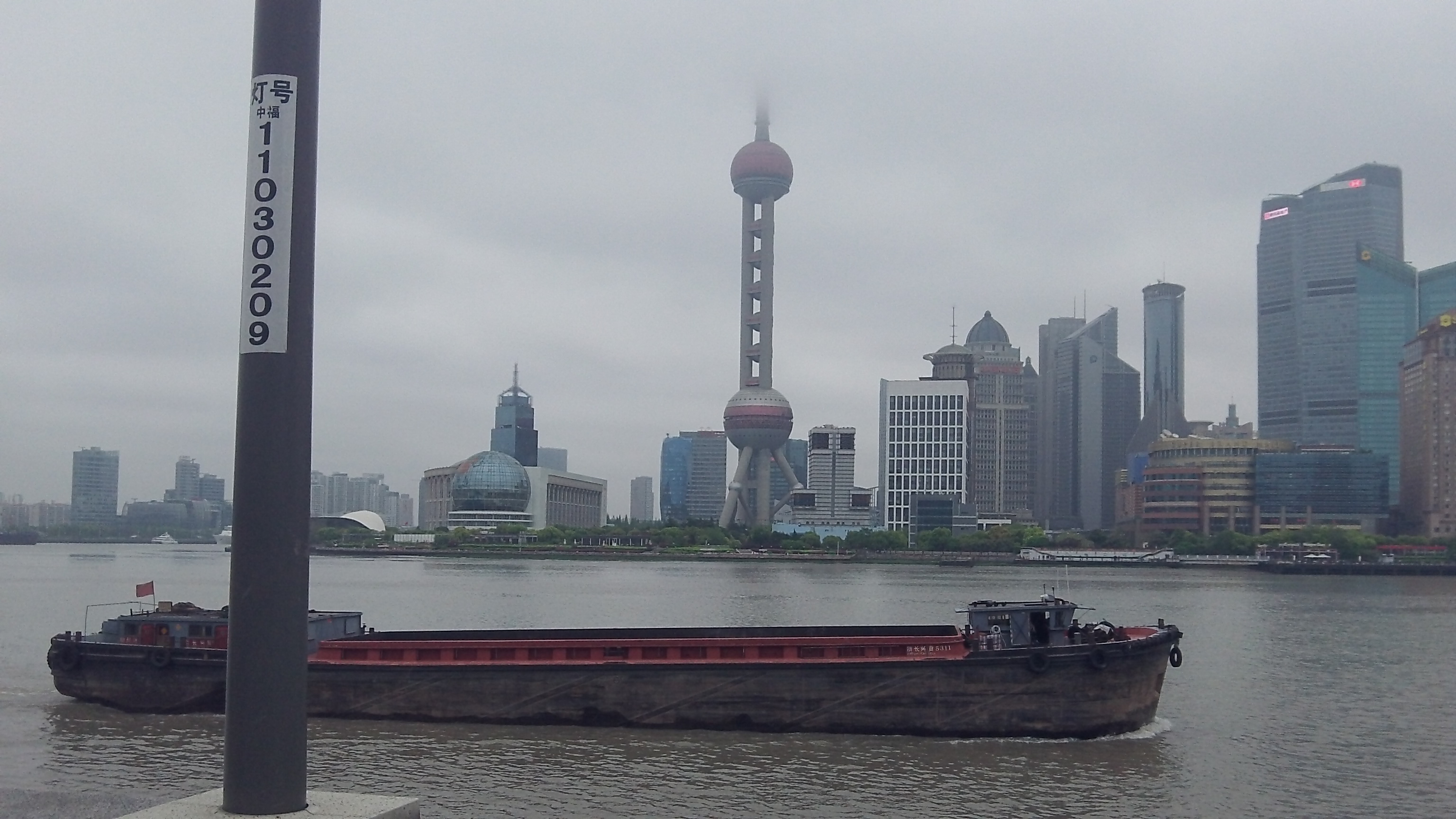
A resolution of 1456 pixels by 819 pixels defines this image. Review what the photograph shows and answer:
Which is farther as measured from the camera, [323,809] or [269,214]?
[269,214]

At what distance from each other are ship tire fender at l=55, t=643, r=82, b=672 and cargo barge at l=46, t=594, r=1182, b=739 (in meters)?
0.05

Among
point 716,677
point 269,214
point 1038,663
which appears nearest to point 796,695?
point 716,677

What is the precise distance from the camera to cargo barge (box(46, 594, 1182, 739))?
40.1 meters

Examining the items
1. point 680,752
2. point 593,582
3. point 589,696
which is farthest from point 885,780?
point 593,582

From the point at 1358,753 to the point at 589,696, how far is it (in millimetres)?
24361

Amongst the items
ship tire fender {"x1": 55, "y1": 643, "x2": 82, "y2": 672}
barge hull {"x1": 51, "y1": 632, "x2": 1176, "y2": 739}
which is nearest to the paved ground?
barge hull {"x1": 51, "y1": 632, "x2": 1176, "y2": 739}

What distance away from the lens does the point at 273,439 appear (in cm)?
1341

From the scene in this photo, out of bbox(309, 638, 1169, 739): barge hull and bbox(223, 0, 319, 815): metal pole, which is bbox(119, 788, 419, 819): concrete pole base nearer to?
bbox(223, 0, 319, 815): metal pole

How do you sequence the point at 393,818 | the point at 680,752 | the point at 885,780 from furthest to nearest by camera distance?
the point at 680,752, the point at 885,780, the point at 393,818

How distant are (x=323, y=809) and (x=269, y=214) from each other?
642cm

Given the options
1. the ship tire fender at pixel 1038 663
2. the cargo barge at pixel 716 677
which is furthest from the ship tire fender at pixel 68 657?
the ship tire fender at pixel 1038 663

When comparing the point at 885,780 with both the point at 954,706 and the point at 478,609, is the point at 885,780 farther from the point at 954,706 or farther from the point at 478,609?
the point at 478,609

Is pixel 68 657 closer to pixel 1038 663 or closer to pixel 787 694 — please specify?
pixel 787 694

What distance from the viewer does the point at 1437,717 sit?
46188 mm
